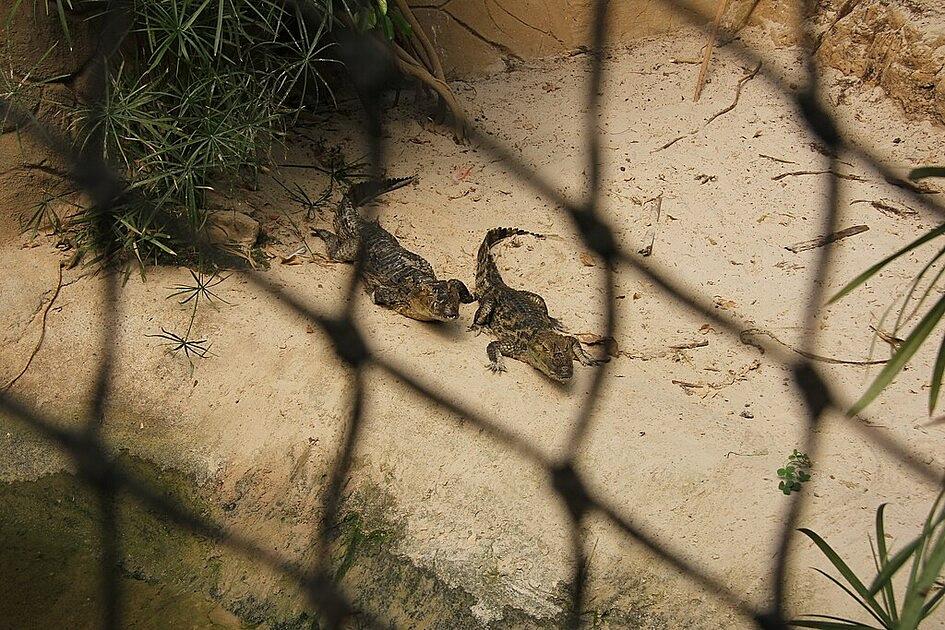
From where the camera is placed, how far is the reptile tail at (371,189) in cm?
430

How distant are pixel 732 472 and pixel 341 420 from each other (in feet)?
4.77

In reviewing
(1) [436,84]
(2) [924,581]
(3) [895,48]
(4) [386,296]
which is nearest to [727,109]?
(3) [895,48]

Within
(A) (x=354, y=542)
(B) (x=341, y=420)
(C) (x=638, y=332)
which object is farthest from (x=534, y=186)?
(A) (x=354, y=542)

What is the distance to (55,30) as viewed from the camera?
137 inches

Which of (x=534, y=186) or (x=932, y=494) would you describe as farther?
(x=534, y=186)

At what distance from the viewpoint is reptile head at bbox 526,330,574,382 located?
3.38 m

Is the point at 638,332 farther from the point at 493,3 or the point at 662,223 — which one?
the point at 493,3

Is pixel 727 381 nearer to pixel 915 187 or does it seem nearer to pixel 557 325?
pixel 557 325

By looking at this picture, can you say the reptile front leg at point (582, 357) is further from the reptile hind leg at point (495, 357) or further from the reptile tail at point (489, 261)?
the reptile tail at point (489, 261)

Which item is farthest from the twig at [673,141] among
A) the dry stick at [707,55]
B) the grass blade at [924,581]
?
the grass blade at [924,581]

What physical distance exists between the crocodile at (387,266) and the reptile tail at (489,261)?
88 millimetres

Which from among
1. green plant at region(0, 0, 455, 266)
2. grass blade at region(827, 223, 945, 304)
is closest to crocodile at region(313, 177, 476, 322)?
green plant at region(0, 0, 455, 266)

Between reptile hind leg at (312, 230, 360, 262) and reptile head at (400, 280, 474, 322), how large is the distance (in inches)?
17.8

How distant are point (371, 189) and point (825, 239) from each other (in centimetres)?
222
